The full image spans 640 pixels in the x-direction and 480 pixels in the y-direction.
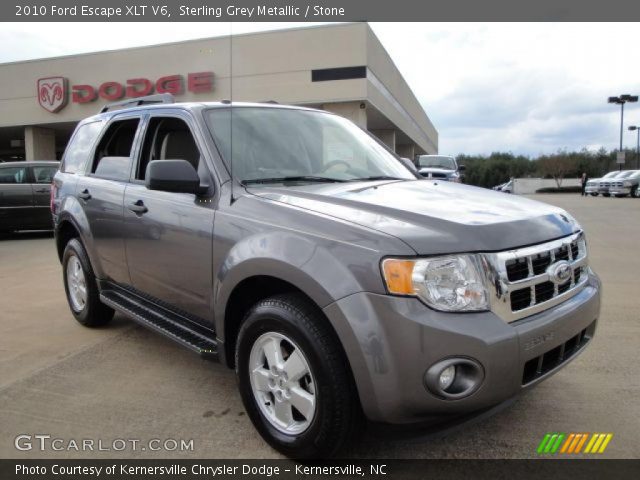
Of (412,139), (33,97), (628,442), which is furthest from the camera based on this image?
(412,139)

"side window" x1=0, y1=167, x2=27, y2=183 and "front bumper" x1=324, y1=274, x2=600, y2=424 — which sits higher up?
"side window" x1=0, y1=167, x2=27, y2=183

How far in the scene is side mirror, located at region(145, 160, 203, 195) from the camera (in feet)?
9.53

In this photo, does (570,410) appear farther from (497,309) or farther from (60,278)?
(60,278)

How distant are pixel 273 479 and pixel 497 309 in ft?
4.27

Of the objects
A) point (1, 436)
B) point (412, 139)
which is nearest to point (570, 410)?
point (1, 436)

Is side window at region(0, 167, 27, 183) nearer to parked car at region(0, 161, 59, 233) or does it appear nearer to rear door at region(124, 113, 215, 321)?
parked car at region(0, 161, 59, 233)

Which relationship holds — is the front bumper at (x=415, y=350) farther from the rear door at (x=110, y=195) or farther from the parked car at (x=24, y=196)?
the parked car at (x=24, y=196)

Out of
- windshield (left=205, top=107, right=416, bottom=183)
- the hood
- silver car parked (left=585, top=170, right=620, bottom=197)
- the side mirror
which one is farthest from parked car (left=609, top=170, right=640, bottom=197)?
the side mirror

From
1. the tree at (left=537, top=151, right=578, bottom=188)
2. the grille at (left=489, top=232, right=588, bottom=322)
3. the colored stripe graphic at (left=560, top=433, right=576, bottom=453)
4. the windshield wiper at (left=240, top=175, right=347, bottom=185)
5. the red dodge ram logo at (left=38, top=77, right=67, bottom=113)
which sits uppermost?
the red dodge ram logo at (left=38, top=77, right=67, bottom=113)

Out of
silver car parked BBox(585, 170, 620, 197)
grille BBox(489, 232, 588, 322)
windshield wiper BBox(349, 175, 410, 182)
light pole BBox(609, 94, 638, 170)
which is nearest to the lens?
grille BBox(489, 232, 588, 322)

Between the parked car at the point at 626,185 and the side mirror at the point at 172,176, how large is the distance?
99.4ft

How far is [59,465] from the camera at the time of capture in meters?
2.62

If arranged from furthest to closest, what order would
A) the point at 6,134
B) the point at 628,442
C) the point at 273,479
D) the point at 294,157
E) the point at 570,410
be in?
the point at 6,134 → the point at 294,157 → the point at 570,410 → the point at 628,442 → the point at 273,479

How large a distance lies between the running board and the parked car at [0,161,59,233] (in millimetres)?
7899
